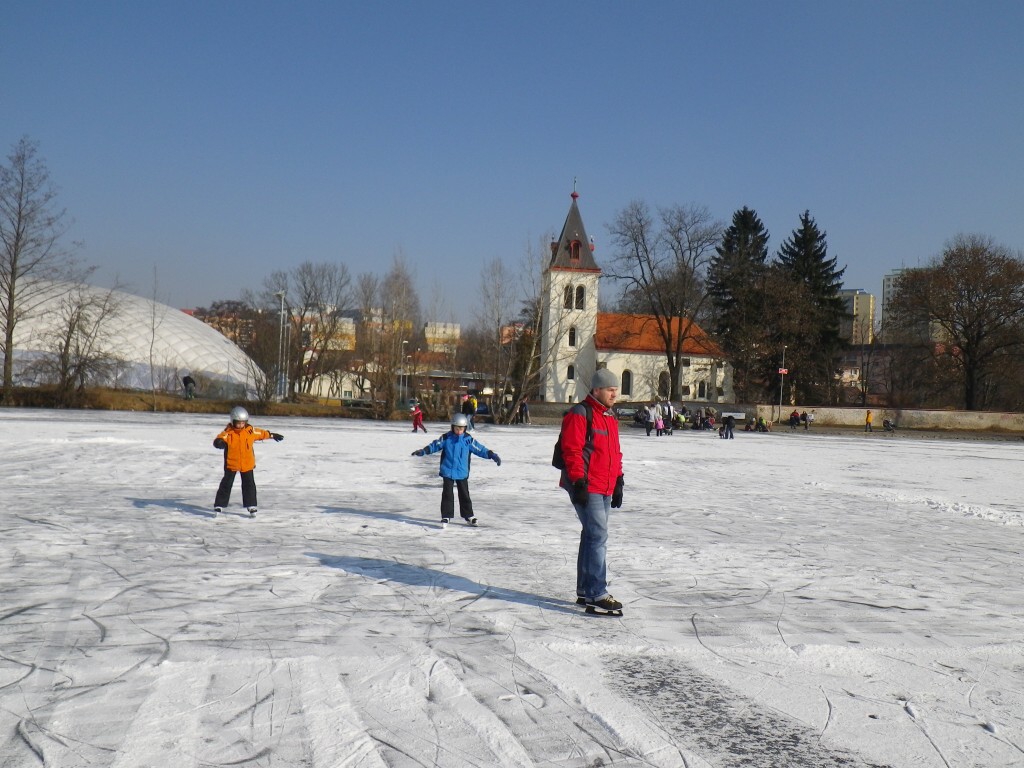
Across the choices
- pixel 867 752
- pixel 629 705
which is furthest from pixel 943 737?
pixel 629 705

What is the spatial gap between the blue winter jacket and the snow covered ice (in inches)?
24.4

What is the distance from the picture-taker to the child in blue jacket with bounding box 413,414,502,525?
374 inches

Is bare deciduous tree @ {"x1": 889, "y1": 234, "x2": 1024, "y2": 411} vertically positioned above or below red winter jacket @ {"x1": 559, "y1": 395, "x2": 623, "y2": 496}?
above

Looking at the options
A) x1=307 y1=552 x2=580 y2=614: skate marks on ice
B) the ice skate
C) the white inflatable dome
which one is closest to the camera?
the ice skate

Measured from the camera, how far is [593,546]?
569cm

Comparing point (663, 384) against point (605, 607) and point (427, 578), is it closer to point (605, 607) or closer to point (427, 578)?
point (427, 578)

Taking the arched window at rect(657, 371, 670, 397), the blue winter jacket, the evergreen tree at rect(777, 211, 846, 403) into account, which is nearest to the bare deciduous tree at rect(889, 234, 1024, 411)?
the evergreen tree at rect(777, 211, 846, 403)

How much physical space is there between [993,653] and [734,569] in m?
2.64

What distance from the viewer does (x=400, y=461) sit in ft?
58.9

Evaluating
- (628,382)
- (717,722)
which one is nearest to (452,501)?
(717,722)

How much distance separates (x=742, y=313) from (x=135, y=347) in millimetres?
46013

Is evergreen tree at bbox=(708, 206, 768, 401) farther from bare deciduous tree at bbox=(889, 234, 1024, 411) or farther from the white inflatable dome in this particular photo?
the white inflatable dome

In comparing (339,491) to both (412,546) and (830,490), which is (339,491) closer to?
(412,546)

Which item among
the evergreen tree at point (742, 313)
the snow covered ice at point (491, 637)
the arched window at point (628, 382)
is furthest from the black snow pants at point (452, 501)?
the arched window at point (628, 382)
